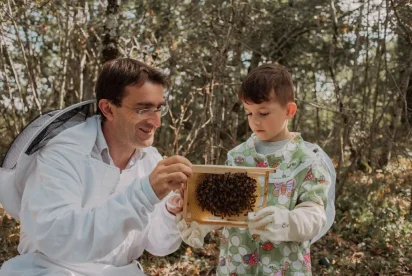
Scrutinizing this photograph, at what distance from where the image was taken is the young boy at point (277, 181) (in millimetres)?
2686

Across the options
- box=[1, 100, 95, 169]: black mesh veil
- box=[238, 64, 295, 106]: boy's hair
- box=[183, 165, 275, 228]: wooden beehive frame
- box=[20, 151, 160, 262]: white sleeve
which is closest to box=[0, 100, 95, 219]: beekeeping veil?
box=[1, 100, 95, 169]: black mesh veil

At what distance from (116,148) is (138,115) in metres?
0.31

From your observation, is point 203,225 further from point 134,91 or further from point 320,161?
point 134,91

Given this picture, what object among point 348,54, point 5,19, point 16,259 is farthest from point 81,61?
point 16,259

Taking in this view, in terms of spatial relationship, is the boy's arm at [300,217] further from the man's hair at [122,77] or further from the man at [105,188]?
the man's hair at [122,77]

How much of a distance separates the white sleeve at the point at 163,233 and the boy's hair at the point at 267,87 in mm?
896

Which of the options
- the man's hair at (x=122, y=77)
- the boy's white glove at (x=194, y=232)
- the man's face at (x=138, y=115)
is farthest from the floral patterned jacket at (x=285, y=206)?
the man's hair at (x=122, y=77)

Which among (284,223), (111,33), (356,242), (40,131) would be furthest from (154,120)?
(356,242)

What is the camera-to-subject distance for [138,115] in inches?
121

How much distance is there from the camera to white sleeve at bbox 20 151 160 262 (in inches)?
96.0

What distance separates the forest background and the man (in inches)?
101

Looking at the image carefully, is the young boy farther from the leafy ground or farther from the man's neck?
the leafy ground

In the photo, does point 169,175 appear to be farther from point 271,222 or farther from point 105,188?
point 105,188

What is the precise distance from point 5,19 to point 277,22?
4854 mm
